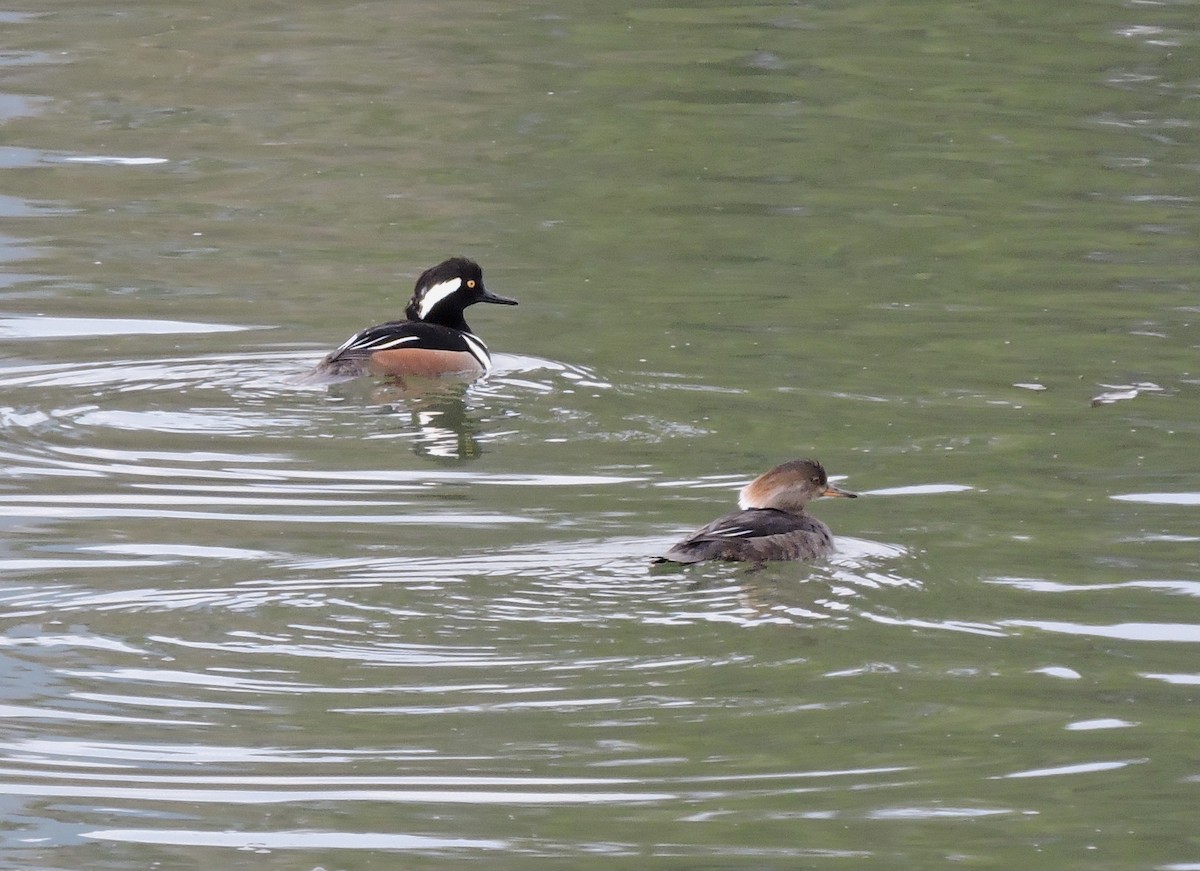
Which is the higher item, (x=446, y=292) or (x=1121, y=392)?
(x=446, y=292)

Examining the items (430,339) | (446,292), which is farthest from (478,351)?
(446,292)

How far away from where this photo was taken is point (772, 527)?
8.66 m

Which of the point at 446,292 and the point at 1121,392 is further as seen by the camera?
the point at 446,292

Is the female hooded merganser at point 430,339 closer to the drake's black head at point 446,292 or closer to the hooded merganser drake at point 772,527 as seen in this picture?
the drake's black head at point 446,292

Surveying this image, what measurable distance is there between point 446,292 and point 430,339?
540mm

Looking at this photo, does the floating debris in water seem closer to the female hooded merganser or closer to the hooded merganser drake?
the hooded merganser drake

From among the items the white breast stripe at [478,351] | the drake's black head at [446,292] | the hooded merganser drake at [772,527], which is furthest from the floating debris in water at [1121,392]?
the drake's black head at [446,292]

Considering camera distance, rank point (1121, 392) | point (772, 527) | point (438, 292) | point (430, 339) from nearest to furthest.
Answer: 1. point (772, 527)
2. point (1121, 392)
3. point (430, 339)
4. point (438, 292)

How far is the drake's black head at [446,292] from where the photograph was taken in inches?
518

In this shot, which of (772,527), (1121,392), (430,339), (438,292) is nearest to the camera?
(772,527)

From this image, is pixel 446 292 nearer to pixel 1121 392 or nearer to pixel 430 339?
pixel 430 339

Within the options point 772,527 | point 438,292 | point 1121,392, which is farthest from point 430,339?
point 772,527

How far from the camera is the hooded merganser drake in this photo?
846cm

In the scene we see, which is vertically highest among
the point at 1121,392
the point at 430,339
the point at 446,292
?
the point at 446,292
